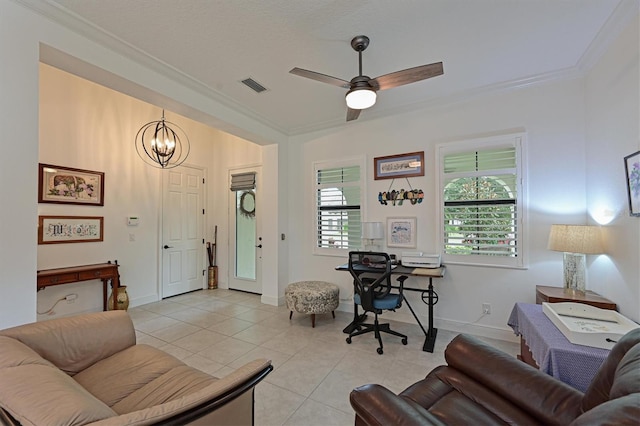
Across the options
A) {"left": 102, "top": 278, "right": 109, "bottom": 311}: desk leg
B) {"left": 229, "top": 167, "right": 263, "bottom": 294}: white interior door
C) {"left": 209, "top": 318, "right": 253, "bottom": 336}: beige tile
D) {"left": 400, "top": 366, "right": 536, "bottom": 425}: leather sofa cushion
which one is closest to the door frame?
{"left": 229, "top": 167, "right": 263, "bottom": 294}: white interior door

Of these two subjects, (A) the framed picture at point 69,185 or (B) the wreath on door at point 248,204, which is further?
(B) the wreath on door at point 248,204

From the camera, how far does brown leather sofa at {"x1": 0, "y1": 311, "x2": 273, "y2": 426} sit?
880 mm

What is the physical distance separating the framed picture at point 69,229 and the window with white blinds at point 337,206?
10.6ft

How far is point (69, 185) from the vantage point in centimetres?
370

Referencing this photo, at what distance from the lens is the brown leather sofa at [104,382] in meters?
0.88

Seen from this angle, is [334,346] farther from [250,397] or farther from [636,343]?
[636,343]

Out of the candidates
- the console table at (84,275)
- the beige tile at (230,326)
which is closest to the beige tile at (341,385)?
the beige tile at (230,326)

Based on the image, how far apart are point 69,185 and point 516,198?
5610mm

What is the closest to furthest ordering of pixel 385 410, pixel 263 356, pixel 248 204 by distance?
pixel 385 410 → pixel 263 356 → pixel 248 204

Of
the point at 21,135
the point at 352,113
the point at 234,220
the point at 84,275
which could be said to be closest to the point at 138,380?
the point at 21,135

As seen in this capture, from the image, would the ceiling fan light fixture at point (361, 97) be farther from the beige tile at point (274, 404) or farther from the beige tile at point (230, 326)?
the beige tile at point (230, 326)

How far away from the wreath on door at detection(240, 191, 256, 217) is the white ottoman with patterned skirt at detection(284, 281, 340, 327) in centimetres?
207

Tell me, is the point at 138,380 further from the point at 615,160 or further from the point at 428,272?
the point at 615,160

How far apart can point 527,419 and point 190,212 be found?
5447 mm
